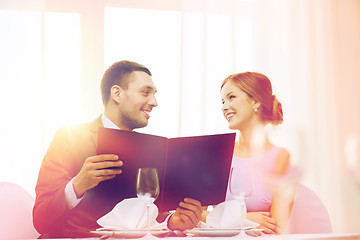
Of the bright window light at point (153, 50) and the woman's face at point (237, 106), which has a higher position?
the bright window light at point (153, 50)

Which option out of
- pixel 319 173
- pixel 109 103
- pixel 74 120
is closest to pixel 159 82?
pixel 109 103

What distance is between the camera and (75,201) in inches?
66.3

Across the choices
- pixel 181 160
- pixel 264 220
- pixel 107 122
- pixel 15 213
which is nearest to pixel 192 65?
pixel 107 122

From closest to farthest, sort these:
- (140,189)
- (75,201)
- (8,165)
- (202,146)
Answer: (140,189) → (202,146) → (75,201) → (8,165)

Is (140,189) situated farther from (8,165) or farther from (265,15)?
(265,15)

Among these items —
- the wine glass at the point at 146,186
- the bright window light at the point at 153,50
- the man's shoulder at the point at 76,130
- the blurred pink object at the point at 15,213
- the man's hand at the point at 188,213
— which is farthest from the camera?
the bright window light at the point at 153,50

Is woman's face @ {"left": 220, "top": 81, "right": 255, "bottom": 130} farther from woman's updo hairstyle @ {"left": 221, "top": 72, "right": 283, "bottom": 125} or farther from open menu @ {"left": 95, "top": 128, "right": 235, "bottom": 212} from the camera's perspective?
open menu @ {"left": 95, "top": 128, "right": 235, "bottom": 212}

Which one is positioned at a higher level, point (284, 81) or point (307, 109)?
point (284, 81)

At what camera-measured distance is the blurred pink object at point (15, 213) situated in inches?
66.4

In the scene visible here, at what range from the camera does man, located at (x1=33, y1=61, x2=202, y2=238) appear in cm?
144

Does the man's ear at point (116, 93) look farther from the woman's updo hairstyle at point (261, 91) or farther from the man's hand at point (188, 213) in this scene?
the man's hand at point (188, 213)

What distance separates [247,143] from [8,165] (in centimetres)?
127

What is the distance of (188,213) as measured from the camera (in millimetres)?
1428

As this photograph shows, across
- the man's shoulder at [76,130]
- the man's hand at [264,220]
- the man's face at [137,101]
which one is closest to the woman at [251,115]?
the man's hand at [264,220]
